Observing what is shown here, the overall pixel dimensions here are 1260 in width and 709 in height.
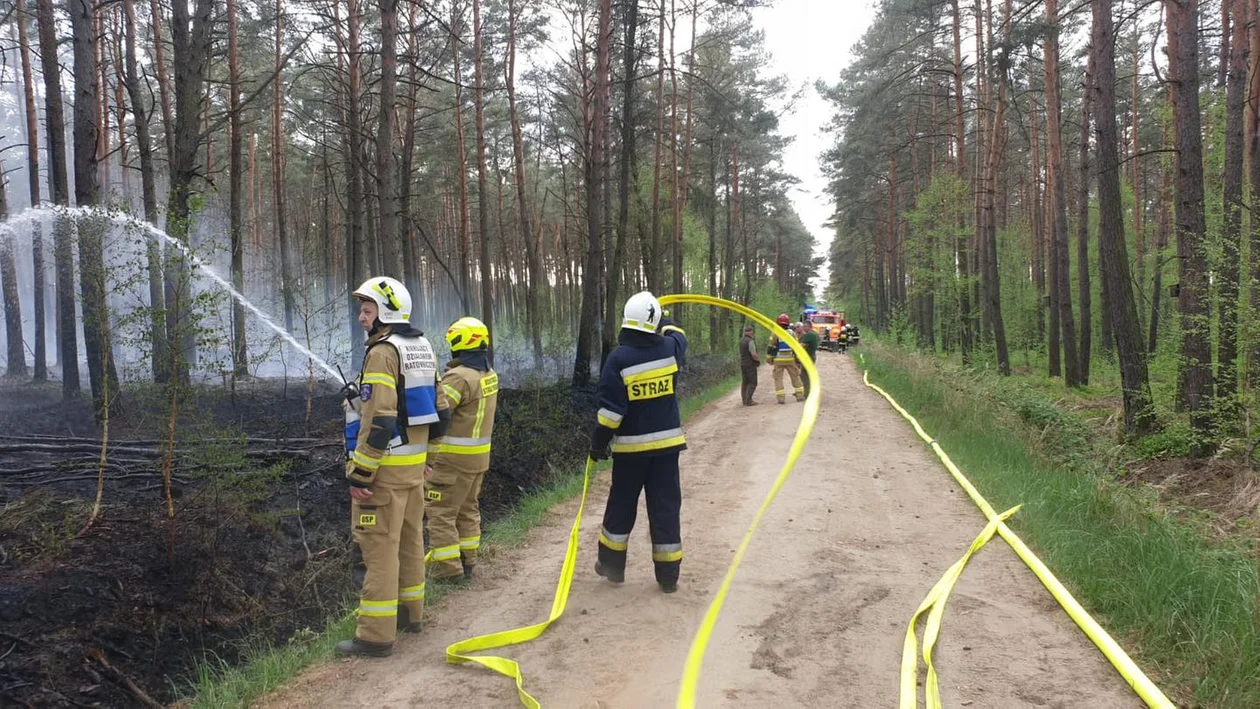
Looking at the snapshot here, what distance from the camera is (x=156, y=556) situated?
6.40m

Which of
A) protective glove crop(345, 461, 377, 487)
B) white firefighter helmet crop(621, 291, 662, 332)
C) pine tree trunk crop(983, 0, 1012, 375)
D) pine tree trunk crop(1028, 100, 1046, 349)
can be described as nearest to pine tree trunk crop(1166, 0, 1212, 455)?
white firefighter helmet crop(621, 291, 662, 332)

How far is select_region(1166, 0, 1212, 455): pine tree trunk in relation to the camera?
9484mm

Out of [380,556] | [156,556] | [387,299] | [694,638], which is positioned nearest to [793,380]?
[694,638]

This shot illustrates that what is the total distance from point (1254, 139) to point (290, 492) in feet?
51.5

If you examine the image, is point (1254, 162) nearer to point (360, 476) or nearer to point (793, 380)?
point (793, 380)

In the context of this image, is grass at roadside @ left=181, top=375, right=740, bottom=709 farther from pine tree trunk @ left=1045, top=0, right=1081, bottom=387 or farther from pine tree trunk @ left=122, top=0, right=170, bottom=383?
pine tree trunk @ left=1045, top=0, right=1081, bottom=387

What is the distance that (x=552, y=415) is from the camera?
13305 millimetres

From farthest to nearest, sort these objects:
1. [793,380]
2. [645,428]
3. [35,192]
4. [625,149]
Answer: [35,192]
[625,149]
[793,380]
[645,428]

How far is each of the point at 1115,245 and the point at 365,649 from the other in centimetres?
1142

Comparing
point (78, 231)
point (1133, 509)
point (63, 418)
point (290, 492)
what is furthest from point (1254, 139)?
point (63, 418)

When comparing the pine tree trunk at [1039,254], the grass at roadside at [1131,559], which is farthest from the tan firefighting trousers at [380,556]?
the pine tree trunk at [1039,254]

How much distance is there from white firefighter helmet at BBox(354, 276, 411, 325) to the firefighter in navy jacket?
140 cm

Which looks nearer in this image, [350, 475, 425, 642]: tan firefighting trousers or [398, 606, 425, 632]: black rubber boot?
[350, 475, 425, 642]: tan firefighting trousers

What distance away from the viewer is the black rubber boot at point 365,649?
174 inches
